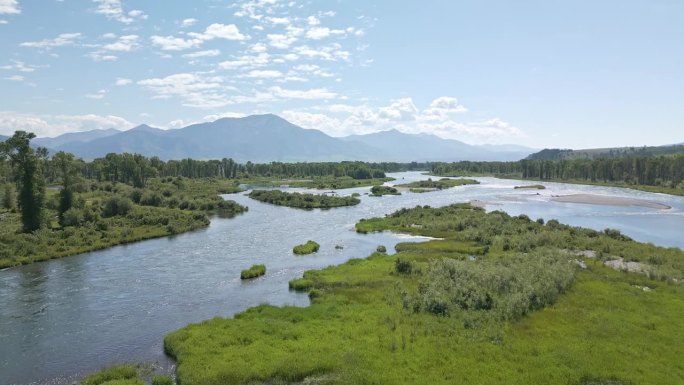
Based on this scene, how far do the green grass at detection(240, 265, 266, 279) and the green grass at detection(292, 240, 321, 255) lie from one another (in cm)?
1177

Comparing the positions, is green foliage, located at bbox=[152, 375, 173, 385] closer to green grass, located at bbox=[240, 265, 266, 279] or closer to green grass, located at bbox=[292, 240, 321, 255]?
green grass, located at bbox=[240, 265, 266, 279]

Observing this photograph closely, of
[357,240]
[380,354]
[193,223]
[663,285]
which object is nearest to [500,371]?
[380,354]

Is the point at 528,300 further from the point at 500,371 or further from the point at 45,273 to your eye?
the point at 45,273

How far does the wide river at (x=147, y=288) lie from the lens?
3453 centimetres

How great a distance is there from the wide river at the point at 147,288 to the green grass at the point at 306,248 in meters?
1.07

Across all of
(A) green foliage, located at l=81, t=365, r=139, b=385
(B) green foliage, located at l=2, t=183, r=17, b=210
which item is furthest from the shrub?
(A) green foliage, located at l=81, t=365, r=139, b=385

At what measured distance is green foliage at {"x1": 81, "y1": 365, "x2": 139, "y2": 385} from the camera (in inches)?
1156

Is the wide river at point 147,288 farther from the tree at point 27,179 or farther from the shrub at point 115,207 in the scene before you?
the shrub at point 115,207

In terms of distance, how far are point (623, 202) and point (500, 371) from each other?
448 feet

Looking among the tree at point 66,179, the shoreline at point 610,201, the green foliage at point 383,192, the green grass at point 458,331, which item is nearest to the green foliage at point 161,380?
the green grass at point 458,331

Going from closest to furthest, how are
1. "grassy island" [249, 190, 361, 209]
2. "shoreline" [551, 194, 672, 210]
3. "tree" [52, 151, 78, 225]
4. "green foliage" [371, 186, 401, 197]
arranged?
"tree" [52, 151, 78, 225]
"shoreline" [551, 194, 672, 210]
"grassy island" [249, 190, 361, 209]
"green foliage" [371, 186, 401, 197]

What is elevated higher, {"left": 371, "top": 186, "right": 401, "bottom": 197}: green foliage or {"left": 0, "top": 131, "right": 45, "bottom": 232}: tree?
{"left": 0, "top": 131, "right": 45, "bottom": 232}: tree

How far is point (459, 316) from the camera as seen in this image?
38.0 meters

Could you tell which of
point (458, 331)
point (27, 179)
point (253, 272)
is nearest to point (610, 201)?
point (253, 272)
